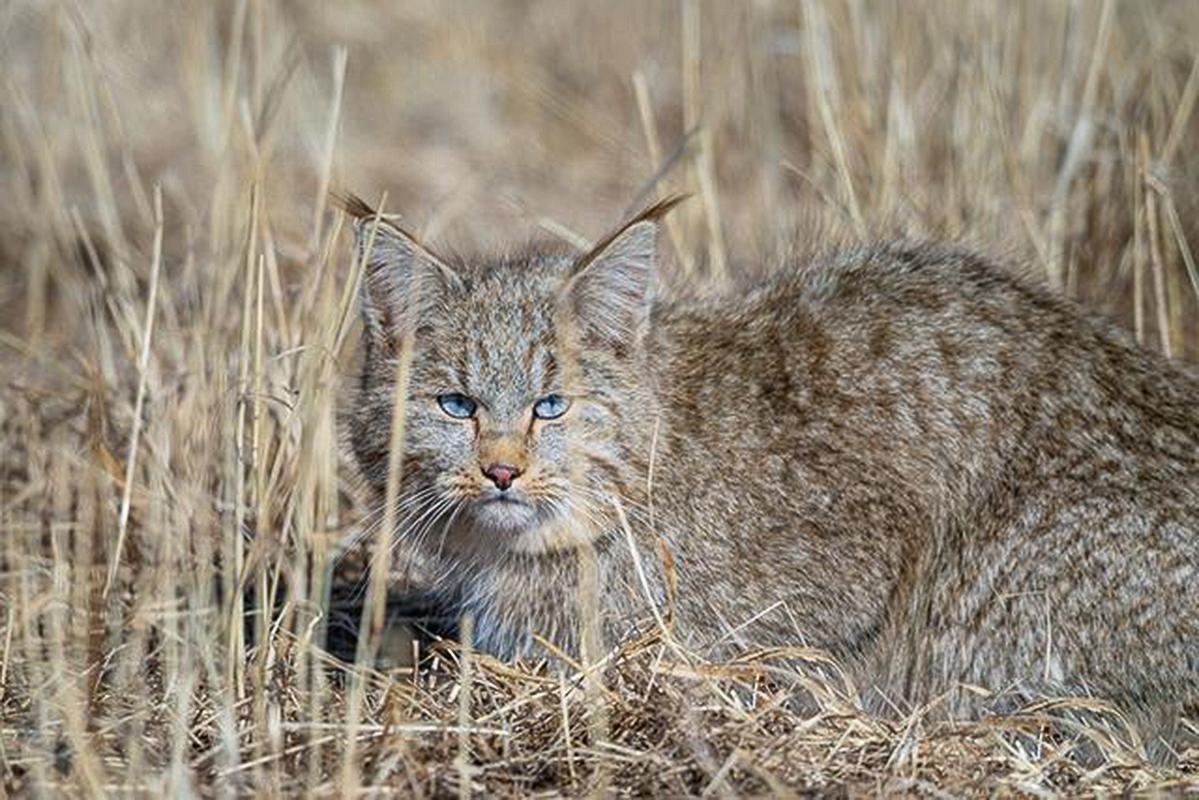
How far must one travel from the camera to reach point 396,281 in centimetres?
434

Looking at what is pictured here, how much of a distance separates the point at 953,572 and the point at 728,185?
136 inches

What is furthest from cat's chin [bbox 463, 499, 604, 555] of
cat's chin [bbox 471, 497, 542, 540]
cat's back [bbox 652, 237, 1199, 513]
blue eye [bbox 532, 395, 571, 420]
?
cat's back [bbox 652, 237, 1199, 513]

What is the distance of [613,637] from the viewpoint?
14.2 ft

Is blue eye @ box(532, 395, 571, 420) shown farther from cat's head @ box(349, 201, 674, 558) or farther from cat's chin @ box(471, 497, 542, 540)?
cat's chin @ box(471, 497, 542, 540)

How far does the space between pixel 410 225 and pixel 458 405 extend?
194 centimetres

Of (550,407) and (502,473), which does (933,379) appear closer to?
(550,407)

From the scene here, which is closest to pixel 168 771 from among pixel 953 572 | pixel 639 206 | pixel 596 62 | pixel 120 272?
pixel 953 572

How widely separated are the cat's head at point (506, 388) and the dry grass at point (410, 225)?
17cm

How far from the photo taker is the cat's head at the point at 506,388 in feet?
13.5

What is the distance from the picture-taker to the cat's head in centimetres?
411

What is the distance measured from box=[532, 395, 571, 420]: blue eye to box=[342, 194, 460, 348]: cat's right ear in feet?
1.13

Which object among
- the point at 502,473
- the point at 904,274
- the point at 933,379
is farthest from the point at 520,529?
the point at 904,274

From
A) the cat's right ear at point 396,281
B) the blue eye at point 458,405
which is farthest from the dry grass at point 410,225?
the blue eye at point 458,405

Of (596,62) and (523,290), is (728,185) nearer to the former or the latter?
(596,62)
